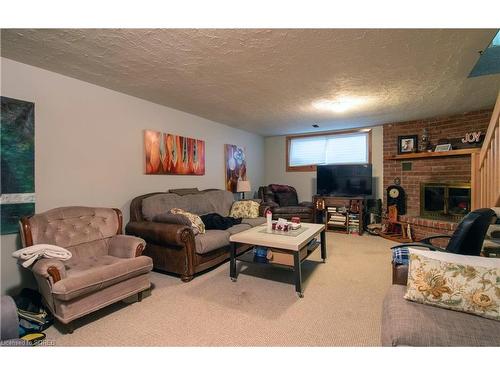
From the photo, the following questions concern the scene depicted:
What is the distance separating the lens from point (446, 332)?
116 cm

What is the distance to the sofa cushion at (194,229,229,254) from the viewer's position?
2738 mm

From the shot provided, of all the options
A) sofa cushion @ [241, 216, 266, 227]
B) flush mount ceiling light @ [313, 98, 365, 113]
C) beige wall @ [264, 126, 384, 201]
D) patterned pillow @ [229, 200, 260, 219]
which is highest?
flush mount ceiling light @ [313, 98, 365, 113]

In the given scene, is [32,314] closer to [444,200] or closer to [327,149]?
[327,149]

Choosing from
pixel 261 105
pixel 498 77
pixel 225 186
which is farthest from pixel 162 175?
pixel 498 77

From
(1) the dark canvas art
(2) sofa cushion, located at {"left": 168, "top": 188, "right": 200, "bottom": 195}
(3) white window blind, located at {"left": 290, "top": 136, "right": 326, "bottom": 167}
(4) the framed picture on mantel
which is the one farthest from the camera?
(3) white window blind, located at {"left": 290, "top": 136, "right": 326, "bottom": 167}

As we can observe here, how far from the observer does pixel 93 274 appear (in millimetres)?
1848

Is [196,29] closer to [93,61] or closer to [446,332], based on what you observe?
[93,61]

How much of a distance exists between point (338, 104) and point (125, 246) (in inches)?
135

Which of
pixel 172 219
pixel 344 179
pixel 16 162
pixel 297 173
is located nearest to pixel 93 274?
pixel 172 219

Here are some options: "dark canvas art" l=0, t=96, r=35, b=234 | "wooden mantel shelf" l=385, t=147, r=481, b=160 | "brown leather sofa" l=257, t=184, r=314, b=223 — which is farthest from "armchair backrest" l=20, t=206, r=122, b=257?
"wooden mantel shelf" l=385, t=147, r=481, b=160

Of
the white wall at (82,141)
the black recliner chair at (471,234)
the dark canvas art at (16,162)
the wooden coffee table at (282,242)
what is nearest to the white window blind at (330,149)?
the wooden coffee table at (282,242)

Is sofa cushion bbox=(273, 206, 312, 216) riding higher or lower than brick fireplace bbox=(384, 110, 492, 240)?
lower

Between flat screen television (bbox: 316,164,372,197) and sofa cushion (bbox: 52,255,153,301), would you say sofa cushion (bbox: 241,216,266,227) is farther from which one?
flat screen television (bbox: 316,164,372,197)
